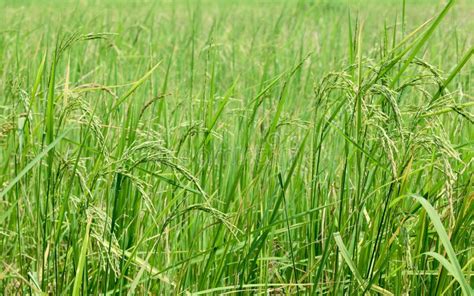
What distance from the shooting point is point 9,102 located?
2576mm

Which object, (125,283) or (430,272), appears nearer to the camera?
(430,272)

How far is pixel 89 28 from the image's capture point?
4.42 meters

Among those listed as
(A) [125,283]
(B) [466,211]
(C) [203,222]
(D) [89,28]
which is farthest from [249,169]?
(D) [89,28]

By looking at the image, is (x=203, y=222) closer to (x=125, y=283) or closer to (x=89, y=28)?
(x=125, y=283)

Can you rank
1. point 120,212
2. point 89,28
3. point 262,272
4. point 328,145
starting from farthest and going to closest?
1. point 89,28
2. point 328,145
3. point 120,212
4. point 262,272

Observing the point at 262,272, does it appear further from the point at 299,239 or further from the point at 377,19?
the point at 377,19

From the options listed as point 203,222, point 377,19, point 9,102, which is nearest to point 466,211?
point 203,222

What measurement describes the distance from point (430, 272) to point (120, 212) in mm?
650

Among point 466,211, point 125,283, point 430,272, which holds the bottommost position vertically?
point 125,283

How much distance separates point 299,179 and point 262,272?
32 cm

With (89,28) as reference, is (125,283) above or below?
below

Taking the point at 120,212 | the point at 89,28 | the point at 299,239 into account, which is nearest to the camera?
the point at 120,212

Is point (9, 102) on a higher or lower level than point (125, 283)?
higher

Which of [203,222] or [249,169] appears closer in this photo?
[203,222]
